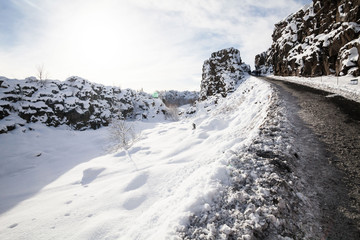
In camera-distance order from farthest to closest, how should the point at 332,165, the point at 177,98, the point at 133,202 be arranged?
the point at 177,98
the point at 133,202
the point at 332,165

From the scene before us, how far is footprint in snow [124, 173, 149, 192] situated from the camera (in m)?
6.19

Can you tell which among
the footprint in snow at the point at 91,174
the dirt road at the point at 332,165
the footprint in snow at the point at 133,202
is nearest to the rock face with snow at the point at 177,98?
the footprint in snow at the point at 91,174

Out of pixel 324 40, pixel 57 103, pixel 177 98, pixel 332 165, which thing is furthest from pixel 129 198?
pixel 177 98

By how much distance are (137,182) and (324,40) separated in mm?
28796

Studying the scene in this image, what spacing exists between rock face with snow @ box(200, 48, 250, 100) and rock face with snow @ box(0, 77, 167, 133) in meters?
29.8

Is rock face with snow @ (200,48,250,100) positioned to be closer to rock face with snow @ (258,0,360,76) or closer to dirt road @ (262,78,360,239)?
rock face with snow @ (258,0,360,76)

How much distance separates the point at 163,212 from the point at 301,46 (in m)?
34.0

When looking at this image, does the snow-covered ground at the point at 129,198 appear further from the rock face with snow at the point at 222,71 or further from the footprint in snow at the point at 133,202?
the rock face with snow at the point at 222,71

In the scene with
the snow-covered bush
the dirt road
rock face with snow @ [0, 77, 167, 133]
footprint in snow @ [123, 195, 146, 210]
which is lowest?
the snow-covered bush

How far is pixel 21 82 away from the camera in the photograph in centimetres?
2595

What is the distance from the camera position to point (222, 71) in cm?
4825

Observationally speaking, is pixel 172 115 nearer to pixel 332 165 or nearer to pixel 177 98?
pixel 332 165

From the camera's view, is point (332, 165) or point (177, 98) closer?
point (332, 165)

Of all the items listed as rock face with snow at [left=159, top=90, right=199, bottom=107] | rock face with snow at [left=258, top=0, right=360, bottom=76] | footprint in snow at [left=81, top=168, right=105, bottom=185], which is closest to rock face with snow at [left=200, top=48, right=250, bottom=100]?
rock face with snow at [left=258, top=0, right=360, bottom=76]
